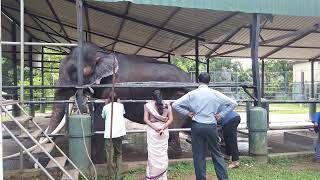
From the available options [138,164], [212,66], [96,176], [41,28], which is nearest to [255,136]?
[138,164]

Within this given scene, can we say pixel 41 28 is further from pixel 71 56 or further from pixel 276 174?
pixel 276 174

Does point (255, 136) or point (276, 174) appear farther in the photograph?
point (255, 136)

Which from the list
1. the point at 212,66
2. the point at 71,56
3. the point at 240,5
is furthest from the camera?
the point at 212,66

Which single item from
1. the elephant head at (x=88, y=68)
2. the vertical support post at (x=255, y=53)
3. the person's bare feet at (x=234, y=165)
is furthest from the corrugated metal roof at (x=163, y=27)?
the person's bare feet at (x=234, y=165)

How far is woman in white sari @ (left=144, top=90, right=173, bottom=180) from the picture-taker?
6820 millimetres

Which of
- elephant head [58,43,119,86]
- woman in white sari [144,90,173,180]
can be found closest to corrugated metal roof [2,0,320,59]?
elephant head [58,43,119,86]

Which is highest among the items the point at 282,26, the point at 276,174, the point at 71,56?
the point at 282,26

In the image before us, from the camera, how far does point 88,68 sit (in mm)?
9414

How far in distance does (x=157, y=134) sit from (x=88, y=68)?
3202 millimetres

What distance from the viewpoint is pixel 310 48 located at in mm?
14039

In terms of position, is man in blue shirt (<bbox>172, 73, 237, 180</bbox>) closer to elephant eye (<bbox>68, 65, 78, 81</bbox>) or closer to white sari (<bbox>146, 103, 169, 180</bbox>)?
white sari (<bbox>146, 103, 169, 180</bbox>)

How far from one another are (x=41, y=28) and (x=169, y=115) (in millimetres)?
9795

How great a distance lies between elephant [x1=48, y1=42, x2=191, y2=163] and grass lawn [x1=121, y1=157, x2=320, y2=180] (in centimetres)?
165

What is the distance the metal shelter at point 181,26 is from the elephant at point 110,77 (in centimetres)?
104
